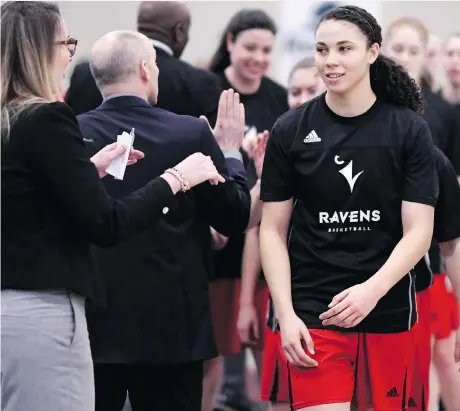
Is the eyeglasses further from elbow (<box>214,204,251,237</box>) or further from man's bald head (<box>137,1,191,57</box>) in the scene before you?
man's bald head (<box>137,1,191,57</box>)

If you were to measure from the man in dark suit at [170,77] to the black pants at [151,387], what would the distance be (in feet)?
3.70

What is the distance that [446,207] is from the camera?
10.8ft

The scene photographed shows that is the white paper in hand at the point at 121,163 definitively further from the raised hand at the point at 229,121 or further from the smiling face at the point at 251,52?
the smiling face at the point at 251,52

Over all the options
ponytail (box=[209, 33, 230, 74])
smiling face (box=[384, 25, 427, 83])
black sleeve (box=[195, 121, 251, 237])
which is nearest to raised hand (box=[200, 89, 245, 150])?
black sleeve (box=[195, 121, 251, 237])

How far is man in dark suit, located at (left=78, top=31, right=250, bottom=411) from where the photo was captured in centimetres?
321

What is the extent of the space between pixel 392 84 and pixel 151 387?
120 cm

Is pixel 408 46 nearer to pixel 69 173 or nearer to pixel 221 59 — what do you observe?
pixel 221 59

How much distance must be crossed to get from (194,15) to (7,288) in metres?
5.61

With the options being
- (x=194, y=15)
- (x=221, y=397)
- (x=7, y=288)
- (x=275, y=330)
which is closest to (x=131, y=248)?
(x=275, y=330)

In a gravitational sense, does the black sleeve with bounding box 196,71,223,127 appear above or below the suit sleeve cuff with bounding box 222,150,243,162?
above

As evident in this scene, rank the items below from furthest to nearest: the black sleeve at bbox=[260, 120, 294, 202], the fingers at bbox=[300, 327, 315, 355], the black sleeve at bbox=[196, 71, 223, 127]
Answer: the black sleeve at bbox=[196, 71, 223, 127] < the black sleeve at bbox=[260, 120, 294, 202] < the fingers at bbox=[300, 327, 315, 355]

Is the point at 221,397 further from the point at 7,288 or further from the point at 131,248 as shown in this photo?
the point at 7,288

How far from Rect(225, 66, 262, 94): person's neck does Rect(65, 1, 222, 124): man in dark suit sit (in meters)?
0.51

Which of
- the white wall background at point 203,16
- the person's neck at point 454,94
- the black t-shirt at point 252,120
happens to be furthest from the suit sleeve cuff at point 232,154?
the white wall background at point 203,16
